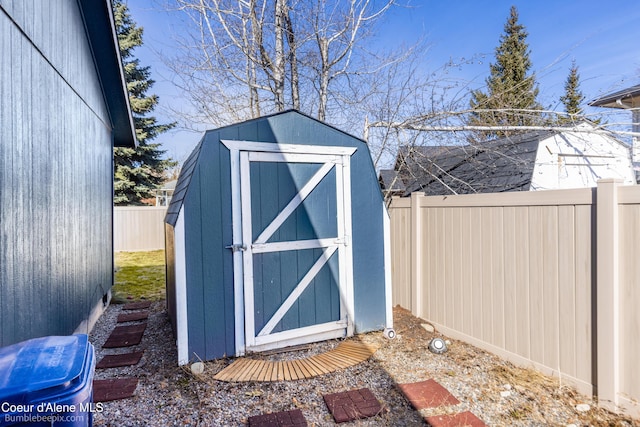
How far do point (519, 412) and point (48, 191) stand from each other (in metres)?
3.93

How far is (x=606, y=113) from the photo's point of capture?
4.46 m

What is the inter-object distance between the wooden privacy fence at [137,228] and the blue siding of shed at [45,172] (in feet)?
26.4

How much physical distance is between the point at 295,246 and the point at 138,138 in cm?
1378

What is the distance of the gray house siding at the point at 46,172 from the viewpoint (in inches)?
86.5

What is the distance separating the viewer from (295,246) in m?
3.60

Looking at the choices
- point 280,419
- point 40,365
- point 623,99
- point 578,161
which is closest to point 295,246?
point 280,419

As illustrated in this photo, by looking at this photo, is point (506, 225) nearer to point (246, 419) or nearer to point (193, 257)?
point (246, 419)

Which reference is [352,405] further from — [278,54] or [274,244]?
[278,54]

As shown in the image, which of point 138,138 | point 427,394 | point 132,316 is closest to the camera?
point 427,394

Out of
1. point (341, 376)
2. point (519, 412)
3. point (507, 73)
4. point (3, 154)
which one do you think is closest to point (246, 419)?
point (341, 376)

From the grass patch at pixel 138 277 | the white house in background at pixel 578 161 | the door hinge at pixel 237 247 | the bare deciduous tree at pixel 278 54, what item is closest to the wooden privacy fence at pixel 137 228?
the grass patch at pixel 138 277

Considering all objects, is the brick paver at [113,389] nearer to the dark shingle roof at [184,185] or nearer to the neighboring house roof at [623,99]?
the dark shingle roof at [184,185]

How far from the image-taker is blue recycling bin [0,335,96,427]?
40.6 inches

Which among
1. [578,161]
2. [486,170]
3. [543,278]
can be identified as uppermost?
[578,161]
